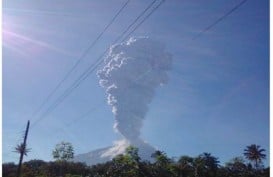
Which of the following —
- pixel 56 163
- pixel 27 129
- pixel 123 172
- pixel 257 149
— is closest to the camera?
pixel 27 129

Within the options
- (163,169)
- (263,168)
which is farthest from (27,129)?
(263,168)

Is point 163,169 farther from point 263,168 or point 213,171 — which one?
point 263,168

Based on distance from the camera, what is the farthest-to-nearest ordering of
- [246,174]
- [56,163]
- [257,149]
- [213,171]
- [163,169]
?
1. [257,149]
2. [56,163]
3. [213,171]
4. [246,174]
5. [163,169]

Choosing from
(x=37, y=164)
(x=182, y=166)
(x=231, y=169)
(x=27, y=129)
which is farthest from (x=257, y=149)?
(x=27, y=129)

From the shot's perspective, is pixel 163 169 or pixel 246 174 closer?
pixel 163 169

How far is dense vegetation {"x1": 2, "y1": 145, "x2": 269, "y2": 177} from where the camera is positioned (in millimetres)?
69881

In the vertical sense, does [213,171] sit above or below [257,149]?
below

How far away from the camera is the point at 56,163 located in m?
93.7

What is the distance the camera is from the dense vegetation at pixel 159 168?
69.9m

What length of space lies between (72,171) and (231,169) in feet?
118

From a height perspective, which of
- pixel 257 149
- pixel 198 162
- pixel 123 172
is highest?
pixel 257 149

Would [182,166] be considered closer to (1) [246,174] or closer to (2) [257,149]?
(1) [246,174]

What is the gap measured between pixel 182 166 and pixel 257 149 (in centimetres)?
3181

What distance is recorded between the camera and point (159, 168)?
7544 cm
